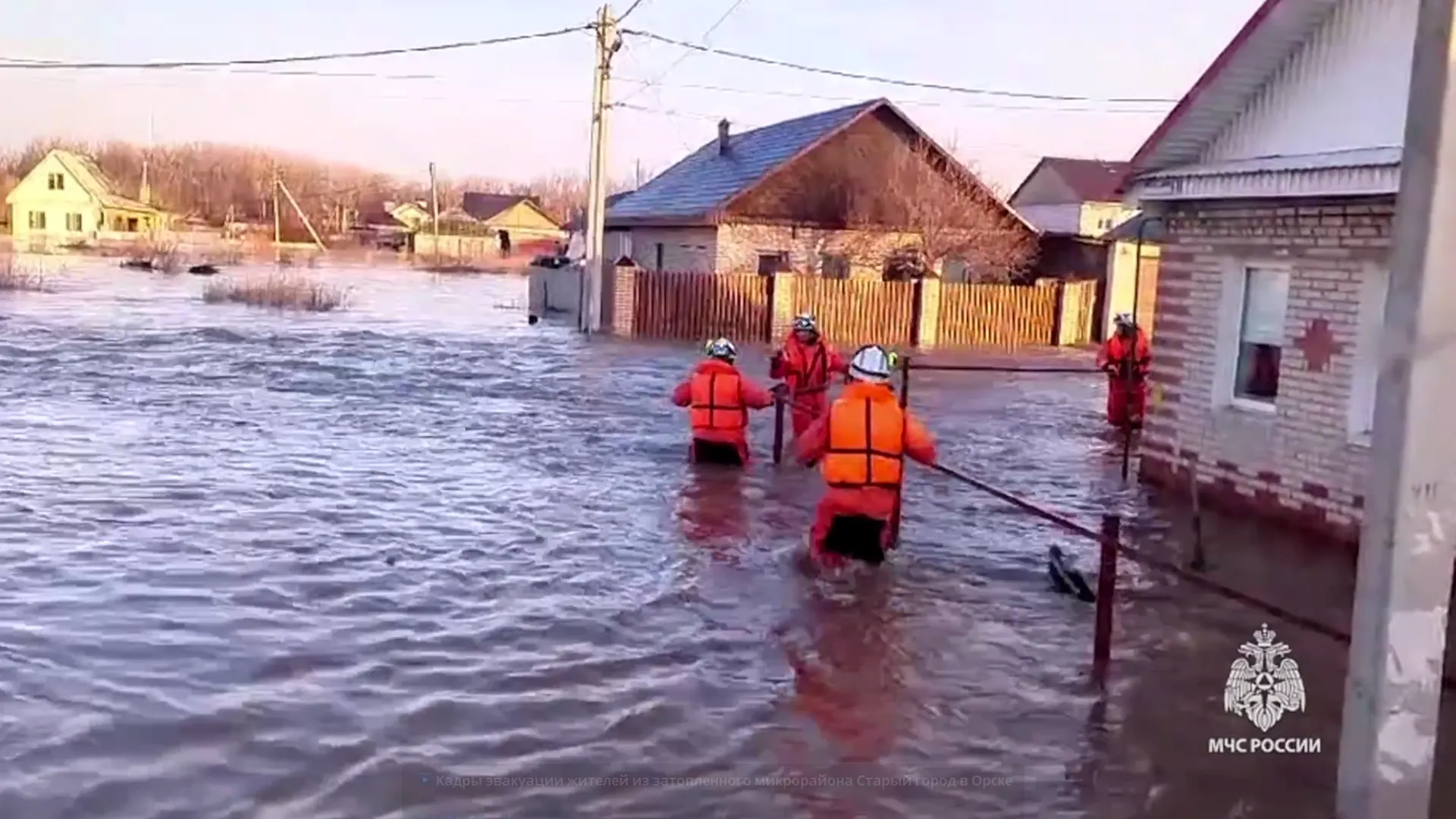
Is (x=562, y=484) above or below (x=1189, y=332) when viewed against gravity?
below

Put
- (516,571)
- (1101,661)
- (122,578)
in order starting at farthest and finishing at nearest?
(516,571)
(122,578)
(1101,661)

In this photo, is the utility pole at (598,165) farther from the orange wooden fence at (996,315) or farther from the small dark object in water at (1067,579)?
the small dark object in water at (1067,579)

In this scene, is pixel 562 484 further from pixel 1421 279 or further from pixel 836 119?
pixel 836 119

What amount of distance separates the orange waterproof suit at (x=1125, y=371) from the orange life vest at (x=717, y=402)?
5.87 meters

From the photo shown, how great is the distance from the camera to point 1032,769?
5.90 metres

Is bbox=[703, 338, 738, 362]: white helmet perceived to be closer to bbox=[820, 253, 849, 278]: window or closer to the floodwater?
the floodwater

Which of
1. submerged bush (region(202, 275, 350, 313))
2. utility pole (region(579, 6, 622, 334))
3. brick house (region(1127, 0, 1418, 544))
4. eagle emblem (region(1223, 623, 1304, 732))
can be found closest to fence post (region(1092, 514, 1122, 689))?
eagle emblem (region(1223, 623, 1304, 732))

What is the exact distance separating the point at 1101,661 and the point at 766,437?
8856mm

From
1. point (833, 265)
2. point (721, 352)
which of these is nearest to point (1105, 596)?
point (721, 352)

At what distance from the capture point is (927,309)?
3222 centimetres

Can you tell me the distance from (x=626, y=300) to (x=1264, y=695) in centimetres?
2431

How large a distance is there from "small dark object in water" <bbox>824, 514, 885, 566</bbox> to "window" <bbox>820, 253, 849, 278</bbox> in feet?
86.3

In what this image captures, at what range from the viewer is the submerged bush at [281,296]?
3531cm

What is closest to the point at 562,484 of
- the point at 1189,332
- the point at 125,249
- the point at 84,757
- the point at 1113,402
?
the point at 1189,332
